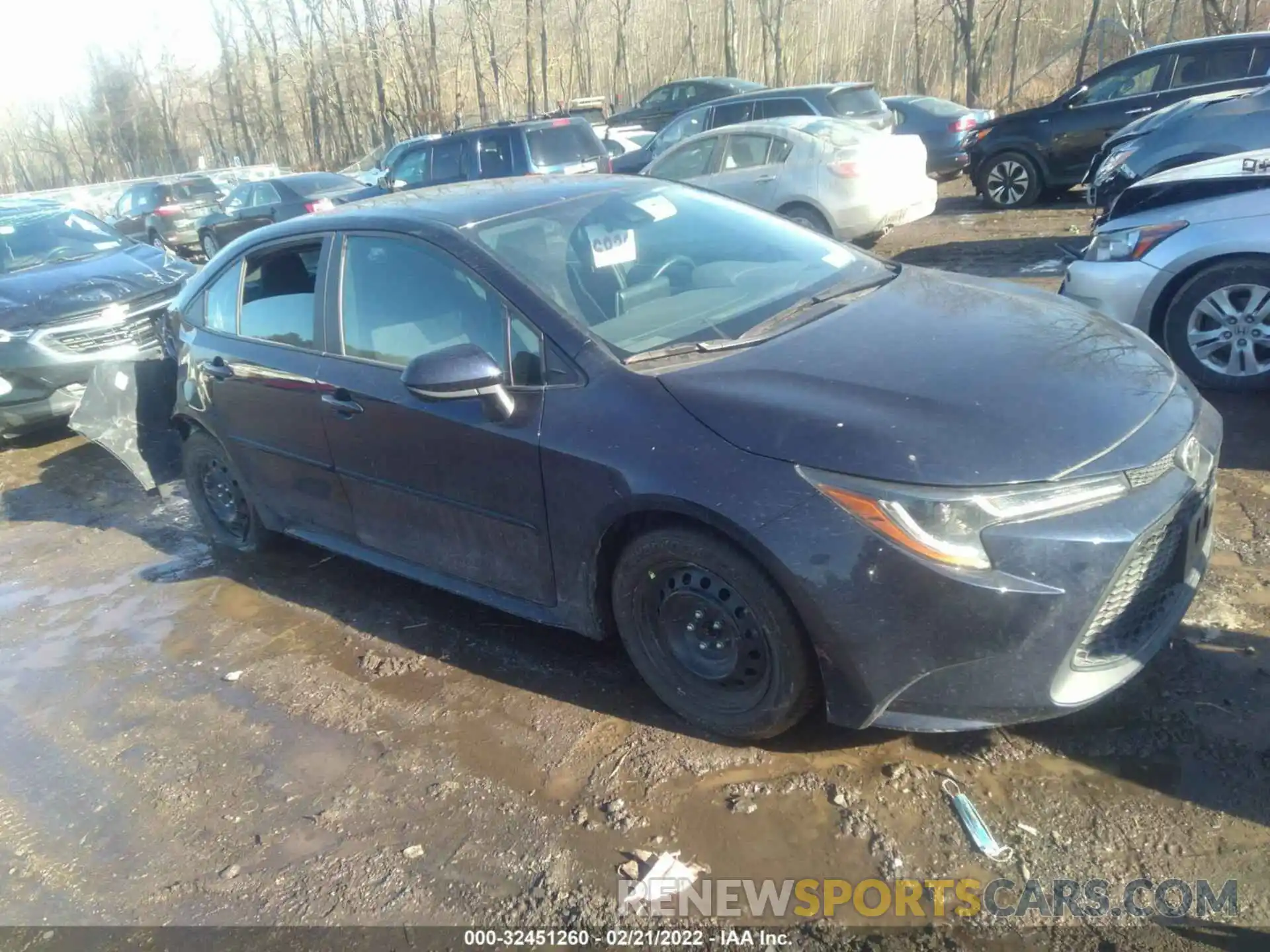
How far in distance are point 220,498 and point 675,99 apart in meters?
19.5

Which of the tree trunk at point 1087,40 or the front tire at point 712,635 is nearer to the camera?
the front tire at point 712,635

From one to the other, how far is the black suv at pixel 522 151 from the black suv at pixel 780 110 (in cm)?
123

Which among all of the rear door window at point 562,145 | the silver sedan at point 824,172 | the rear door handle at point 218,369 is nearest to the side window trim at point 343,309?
the rear door handle at point 218,369

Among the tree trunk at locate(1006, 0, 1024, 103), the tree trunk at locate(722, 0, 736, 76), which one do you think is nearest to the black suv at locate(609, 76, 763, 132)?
the tree trunk at locate(1006, 0, 1024, 103)

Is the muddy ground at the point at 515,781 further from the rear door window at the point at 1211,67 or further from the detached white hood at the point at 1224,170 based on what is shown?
the rear door window at the point at 1211,67

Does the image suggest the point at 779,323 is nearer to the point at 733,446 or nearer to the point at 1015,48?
the point at 733,446

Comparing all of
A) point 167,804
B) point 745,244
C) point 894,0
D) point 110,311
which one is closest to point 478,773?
point 167,804

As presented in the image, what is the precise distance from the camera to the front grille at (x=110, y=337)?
23.8 feet

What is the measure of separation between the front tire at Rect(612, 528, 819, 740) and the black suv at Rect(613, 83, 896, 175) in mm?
11524

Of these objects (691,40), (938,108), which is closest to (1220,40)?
(938,108)

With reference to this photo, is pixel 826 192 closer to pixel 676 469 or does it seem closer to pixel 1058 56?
pixel 676 469

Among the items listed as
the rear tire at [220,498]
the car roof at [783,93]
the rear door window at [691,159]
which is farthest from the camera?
the car roof at [783,93]

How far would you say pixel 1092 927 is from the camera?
222 centimetres

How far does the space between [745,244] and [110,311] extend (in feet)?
19.5
